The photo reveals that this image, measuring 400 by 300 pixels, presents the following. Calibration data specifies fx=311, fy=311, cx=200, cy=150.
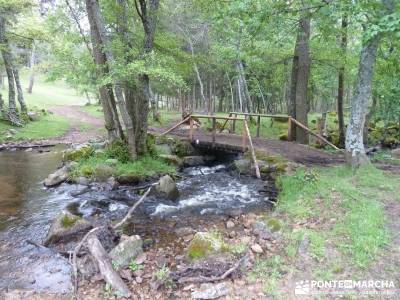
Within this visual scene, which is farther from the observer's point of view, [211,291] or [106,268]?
[106,268]

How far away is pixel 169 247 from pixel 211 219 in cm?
150

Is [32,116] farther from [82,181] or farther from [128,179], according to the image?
[128,179]

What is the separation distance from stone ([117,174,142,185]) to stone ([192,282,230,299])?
18.6 feet

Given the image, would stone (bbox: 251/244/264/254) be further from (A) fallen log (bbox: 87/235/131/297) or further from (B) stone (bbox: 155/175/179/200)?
(B) stone (bbox: 155/175/179/200)

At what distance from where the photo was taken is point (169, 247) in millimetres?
5629

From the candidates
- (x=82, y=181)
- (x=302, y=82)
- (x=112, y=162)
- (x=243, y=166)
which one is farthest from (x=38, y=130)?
(x=302, y=82)

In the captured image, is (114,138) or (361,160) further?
(114,138)

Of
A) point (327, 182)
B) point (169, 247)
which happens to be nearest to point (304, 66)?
point (327, 182)

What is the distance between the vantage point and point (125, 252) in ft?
16.5

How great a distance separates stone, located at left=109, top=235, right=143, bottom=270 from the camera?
192 inches

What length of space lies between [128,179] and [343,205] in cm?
605

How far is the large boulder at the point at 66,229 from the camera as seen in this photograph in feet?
19.2

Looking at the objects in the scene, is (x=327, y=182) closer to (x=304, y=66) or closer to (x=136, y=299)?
(x=136, y=299)

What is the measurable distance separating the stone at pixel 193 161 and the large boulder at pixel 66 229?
6.20 metres
